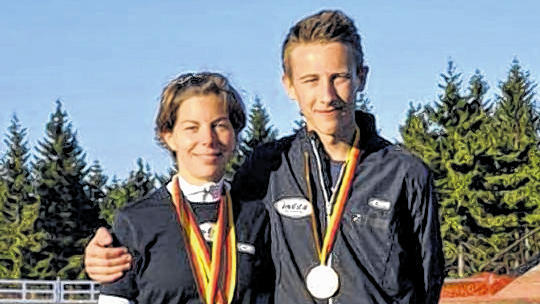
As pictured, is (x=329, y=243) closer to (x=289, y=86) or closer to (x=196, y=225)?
(x=196, y=225)

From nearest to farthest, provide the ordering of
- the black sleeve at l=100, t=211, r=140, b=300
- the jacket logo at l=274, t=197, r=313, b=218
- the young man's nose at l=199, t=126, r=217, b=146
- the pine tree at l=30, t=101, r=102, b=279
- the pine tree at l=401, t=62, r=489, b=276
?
the black sleeve at l=100, t=211, r=140, b=300 < the young man's nose at l=199, t=126, r=217, b=146 < the jacket logo at l=274, t=197, r=313, b=218 < the pine tree at l=401, t=62, r=489, b=276 < the pine tree at l=30, t=101, r=102, b=279

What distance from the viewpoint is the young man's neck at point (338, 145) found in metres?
5.02

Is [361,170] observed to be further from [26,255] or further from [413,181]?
[26,255]

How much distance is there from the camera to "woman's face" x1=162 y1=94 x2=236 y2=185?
4703 mm

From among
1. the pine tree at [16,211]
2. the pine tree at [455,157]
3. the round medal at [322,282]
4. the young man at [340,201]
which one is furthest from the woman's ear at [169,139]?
the pine tree at [16,211]

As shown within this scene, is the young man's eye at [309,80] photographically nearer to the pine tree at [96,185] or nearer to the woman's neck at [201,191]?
the woman's neck at [201,191]

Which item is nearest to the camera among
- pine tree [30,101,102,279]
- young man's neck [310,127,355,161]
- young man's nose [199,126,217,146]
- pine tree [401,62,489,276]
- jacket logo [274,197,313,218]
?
Answer: young man's nose [199,126,217,146]

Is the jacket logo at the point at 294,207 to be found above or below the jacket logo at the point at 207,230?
above

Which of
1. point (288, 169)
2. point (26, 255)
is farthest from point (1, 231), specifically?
point (288, 169)

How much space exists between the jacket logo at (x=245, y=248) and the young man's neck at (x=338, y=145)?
626 millimetres

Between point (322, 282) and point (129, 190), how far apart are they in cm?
6030

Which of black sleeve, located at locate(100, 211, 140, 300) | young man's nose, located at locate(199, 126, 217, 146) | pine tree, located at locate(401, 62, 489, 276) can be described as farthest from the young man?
pine tree, located at locate(401, 62, 489, 276)

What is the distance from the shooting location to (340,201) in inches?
192

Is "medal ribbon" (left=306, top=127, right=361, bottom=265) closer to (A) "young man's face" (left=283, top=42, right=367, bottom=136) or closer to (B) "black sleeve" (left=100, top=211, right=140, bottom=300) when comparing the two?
(A) "young man's face" (left=283, top=42, right=367, bottom=136)
